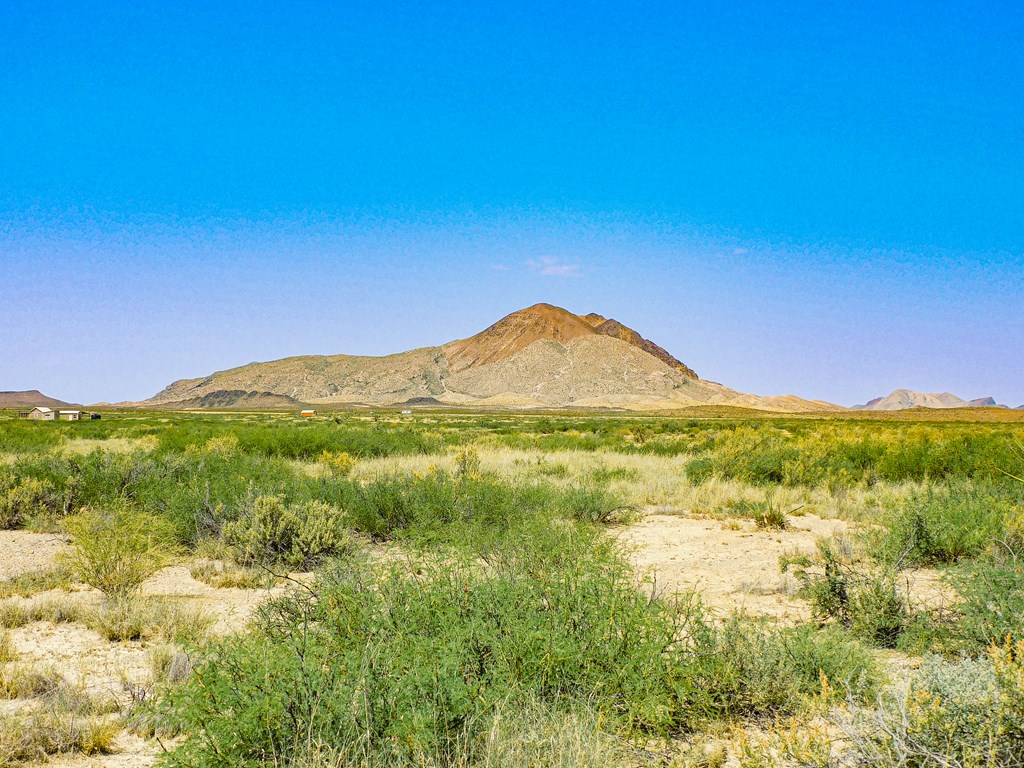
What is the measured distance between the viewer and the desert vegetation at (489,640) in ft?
11.0

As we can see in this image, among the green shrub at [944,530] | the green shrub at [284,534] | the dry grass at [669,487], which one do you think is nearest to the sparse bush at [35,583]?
the green shrub at [284,534]

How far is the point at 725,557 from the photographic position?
388 inches

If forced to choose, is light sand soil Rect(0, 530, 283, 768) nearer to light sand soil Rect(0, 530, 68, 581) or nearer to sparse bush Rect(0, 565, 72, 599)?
light sand soil Rect(0, 530, 68, 581)

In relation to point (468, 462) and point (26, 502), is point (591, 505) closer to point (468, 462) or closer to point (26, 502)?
point (468, 462)

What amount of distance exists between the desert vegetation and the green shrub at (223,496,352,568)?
34mm

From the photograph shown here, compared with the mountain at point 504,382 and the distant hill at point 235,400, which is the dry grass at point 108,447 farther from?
the distant hill at point 235,400

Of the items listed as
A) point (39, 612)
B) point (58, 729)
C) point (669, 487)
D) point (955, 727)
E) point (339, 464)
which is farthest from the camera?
point (339, 464)

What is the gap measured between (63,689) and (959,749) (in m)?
5.64

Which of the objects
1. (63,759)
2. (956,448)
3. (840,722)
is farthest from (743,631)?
(956,448)

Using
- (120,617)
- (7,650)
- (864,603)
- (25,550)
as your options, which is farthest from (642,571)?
(25,550)

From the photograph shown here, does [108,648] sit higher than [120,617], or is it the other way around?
[120,617]

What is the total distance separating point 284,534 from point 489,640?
6233 millimetres

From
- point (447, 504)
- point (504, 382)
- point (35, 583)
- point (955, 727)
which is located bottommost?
point (35, 583)

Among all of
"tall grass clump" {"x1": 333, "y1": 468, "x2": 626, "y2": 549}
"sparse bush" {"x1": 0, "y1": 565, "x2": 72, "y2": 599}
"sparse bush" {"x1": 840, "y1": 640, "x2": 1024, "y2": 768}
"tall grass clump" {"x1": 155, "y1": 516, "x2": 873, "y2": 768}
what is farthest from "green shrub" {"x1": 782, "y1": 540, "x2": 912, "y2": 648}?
"sparse bush" {"x1": 0, "y1": 565, "x2": 72, "y2": 599}
